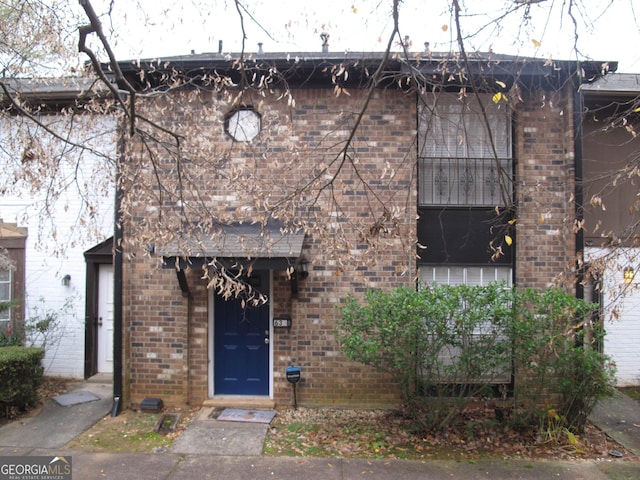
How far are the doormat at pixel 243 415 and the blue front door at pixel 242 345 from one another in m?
0.42

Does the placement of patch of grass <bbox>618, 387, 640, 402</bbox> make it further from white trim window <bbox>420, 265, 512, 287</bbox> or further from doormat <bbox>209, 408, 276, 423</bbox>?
doormat <bbox>209, 408, 276, 423</bbox>

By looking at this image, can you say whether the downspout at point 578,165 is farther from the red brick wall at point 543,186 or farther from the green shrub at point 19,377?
the green shrub at point 19,377

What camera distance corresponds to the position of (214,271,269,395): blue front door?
7.15 meters

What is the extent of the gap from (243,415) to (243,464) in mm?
1360

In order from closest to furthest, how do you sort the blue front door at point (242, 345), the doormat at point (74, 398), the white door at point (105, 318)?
the doormat at point (74, 398) → the blue front door at point (242, 345) → the white door at point (105, 318)

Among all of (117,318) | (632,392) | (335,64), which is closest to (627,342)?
(632,392)

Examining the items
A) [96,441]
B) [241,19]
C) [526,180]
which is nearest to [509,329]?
[526,180]

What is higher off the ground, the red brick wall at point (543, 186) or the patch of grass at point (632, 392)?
the red brick wall at point (543, 186)

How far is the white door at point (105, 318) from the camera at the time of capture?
27.3 feet

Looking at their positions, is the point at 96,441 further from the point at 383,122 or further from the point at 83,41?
the point at 383,122

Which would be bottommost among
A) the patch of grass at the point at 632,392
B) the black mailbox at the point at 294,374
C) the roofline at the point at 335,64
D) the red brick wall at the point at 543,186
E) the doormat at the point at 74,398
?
the patch of grass at the point at 632,392

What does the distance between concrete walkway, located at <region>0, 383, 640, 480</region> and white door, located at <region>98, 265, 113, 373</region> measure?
216cm

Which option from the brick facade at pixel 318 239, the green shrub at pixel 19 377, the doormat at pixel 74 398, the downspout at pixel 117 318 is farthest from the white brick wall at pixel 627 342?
the green shrub at pixel 19 377

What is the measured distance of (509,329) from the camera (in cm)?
568
